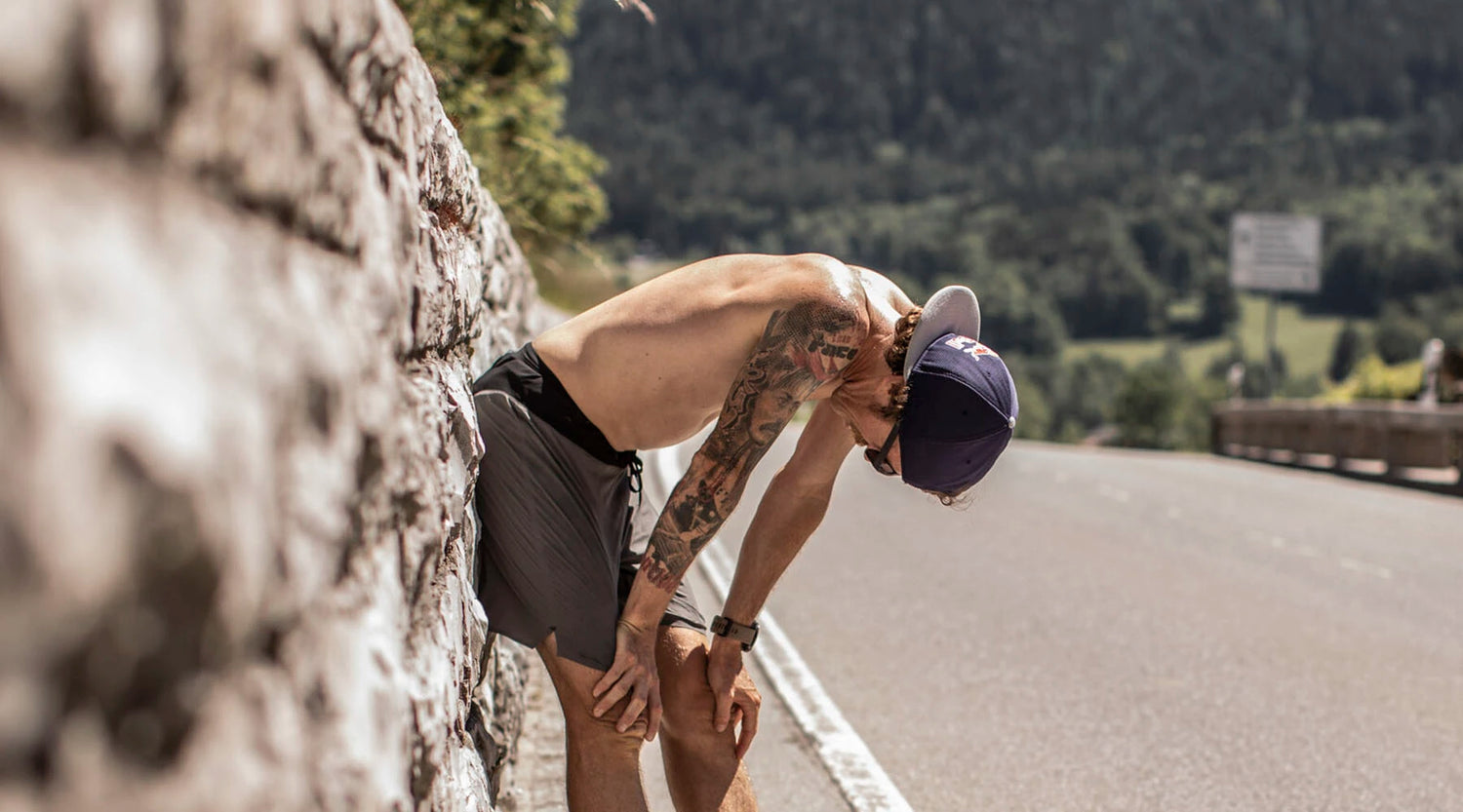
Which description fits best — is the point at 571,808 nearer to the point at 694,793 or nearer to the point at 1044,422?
the point at 694,793

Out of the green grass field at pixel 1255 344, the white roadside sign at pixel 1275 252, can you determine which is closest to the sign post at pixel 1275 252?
the white roadside sign at pixel 1275 252

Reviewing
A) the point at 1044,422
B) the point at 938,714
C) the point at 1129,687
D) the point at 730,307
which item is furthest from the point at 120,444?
the point at 1044,422

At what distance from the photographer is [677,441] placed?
11.5 feet

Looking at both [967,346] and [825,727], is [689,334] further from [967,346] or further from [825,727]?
[825,727]

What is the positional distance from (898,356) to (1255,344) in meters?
154

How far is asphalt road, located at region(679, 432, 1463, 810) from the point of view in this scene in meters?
5.17

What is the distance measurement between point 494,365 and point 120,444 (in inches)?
105

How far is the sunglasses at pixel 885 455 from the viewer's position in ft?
10.4

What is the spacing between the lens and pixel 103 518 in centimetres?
91

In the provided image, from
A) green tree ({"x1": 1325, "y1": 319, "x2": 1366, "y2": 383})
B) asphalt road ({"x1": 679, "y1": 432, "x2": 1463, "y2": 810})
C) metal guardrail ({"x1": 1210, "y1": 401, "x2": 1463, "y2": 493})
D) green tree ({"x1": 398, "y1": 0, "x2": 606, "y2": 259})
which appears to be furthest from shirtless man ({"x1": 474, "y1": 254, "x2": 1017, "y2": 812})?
green tree ({"x1": 1325, "y1": 319, "x2": 1366, "y2": 383})

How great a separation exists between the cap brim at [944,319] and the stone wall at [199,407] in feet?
5.06

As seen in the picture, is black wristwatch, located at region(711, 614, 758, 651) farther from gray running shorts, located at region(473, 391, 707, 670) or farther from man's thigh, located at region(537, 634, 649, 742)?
man's thigh, located at region(537, 634, 649, 742)

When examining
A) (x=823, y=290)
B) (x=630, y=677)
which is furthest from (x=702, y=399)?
(x=630, y=677)

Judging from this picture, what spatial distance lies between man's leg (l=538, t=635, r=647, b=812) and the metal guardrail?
632 inches
